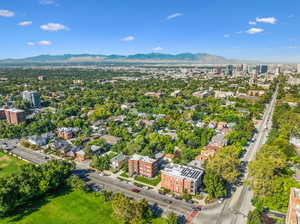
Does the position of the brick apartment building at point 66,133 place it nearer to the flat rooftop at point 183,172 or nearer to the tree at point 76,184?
the tree at point 76,184

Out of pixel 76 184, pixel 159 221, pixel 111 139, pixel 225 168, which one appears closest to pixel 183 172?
pixel 225 168

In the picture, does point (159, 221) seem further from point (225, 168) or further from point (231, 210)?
point (225, 168)

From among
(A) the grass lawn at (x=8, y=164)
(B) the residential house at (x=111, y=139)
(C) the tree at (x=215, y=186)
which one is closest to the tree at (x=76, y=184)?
(A) the grass lawn at (x=8, y=164)

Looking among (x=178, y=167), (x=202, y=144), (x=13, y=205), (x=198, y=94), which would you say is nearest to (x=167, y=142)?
(x=202, y=144)

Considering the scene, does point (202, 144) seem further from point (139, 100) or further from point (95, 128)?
A: point (139, 100)

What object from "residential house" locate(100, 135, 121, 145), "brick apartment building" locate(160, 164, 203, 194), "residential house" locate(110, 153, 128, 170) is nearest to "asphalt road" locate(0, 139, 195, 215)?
"brick apartment building" locate(160, 164, 203, 194)

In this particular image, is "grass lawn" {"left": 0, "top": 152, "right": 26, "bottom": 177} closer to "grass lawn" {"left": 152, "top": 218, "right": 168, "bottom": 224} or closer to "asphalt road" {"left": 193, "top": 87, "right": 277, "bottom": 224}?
"grass lawn" {"left": 152, "top": 218, "right": 168, "bottom": 224}
